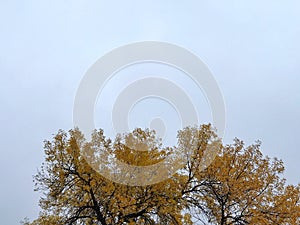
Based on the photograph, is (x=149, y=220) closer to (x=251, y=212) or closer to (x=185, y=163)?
(x=185, y=163)

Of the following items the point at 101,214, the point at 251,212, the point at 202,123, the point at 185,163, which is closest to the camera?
the point at 101,214

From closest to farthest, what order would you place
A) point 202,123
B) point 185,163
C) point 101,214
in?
point 101,214 → point 185,163 → point 202,123

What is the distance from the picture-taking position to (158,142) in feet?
65.1

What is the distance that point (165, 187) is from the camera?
18500 millimetres

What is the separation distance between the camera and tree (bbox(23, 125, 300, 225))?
17.7 meters

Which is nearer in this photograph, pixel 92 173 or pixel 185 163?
pixel 92 173

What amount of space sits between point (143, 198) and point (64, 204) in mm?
3732

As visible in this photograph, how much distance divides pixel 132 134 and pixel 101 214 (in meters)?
4.45

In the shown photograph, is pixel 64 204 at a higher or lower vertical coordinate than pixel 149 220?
higher

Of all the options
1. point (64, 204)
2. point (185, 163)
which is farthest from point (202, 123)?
point (64, 204)

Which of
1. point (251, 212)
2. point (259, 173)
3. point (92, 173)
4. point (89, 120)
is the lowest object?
point (251, 212)

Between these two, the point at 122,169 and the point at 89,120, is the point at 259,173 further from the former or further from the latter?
the point at 89,120

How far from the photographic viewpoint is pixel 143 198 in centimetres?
1809

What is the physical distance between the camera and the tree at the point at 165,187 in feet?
58.0
